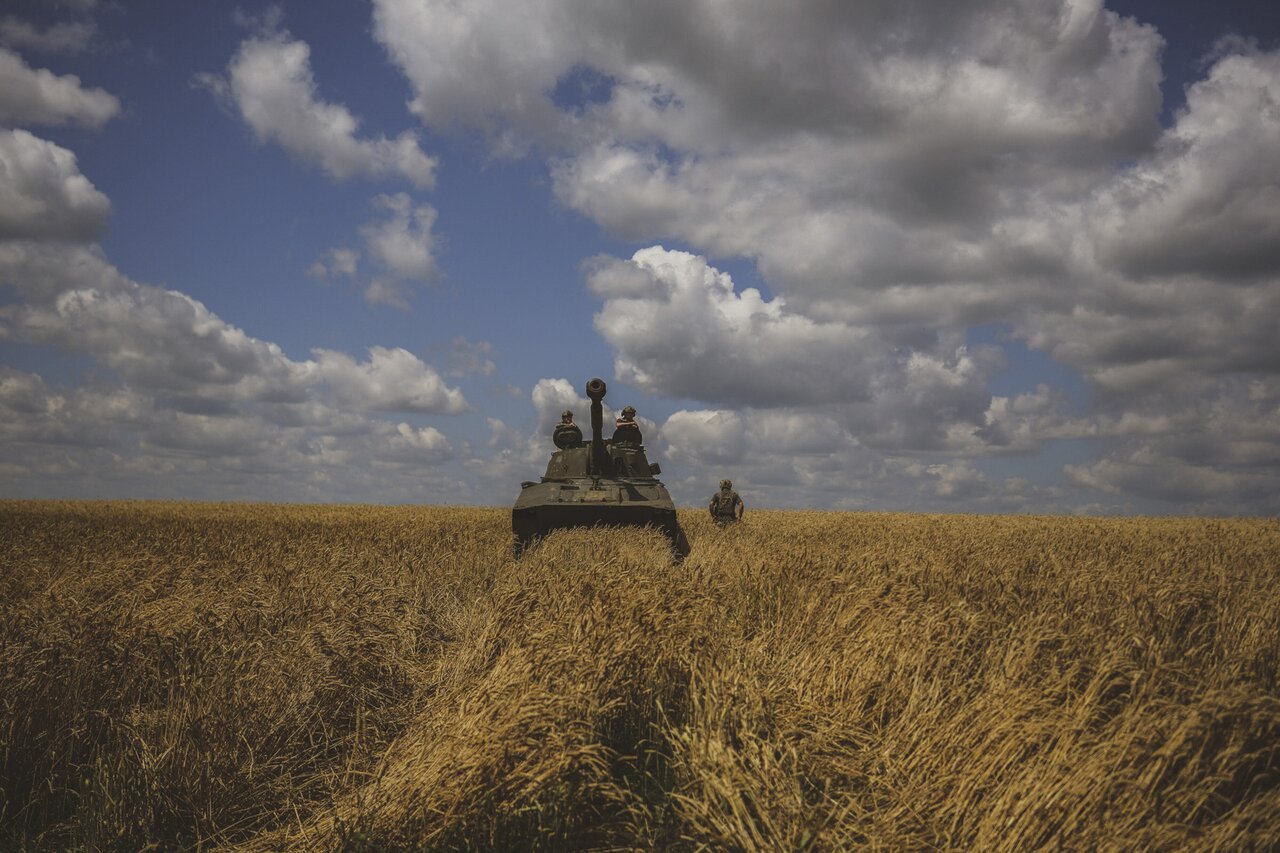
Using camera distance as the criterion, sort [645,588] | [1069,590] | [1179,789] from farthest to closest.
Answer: [1069,590], [645,588], [1179,789]

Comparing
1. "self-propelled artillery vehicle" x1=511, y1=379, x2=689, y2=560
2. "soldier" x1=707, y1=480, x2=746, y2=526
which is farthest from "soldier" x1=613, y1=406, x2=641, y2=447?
"soldier" x1=707, y1=480, x2=746, y2=526

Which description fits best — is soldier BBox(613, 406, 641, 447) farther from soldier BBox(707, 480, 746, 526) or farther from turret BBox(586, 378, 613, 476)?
soldier BBox(707, 480, 746, 526)

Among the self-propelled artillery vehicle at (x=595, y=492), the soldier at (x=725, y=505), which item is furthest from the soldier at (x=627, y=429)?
the soldier at (x=725, y=505)

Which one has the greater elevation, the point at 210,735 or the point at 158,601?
the point at 158,601

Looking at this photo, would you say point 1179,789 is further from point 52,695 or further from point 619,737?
point 52,695

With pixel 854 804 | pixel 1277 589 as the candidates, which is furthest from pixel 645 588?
pixel 1277 589

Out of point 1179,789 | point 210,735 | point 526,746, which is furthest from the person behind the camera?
point 210,735

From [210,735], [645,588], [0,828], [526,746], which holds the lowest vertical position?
[0,828]

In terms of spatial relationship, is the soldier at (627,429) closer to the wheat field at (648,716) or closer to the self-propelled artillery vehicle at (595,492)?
the self-propelled artillery vehicle at (595,492)

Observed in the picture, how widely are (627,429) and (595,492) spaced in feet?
10.0

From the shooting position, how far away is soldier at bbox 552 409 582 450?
1586 cm

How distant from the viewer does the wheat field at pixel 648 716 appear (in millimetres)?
3066

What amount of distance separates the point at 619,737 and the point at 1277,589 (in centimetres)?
682

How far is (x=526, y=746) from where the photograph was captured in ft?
11.6
